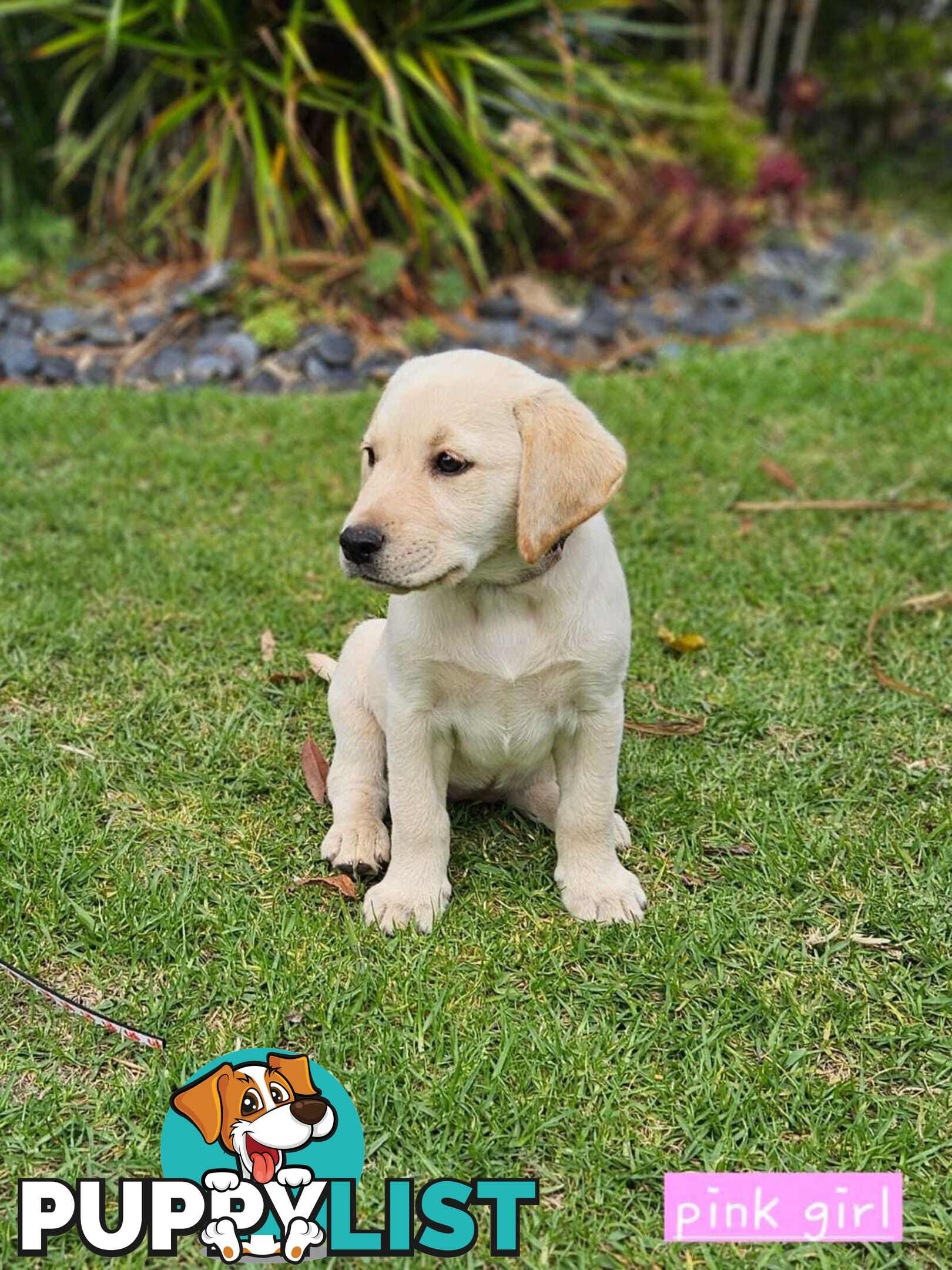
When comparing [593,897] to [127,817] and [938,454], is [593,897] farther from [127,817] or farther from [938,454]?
[938,454]

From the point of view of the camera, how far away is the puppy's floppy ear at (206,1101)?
6.75 feet

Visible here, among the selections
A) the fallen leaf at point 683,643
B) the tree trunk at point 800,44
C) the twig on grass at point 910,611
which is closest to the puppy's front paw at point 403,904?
the fallen leaf at point 683,643

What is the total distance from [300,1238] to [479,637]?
1170 millimetres

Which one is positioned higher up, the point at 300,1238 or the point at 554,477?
the point at 554,477

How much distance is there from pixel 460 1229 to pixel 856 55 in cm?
1342

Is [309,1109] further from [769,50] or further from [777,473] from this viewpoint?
[769,50]

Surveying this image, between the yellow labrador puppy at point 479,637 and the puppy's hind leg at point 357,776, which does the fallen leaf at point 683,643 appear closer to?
the yellow labrador puppy at point 479,637

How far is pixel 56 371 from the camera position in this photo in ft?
20.8

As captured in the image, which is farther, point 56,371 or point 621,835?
point 56,371

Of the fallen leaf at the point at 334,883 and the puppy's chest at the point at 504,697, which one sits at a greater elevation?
the puppy's chest at the point at 504,697

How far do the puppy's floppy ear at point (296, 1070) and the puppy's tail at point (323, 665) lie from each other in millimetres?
1461

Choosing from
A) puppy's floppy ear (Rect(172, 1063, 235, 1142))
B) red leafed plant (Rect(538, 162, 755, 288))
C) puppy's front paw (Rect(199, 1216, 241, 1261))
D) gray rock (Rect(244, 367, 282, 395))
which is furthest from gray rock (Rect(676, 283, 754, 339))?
puppy's front paw (Rect(199, 1216, 241, 1261))

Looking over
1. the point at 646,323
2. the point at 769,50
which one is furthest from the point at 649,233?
the point at 769,50

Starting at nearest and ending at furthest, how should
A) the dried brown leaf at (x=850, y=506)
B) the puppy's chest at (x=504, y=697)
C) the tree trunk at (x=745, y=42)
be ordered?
the puppy's chest at (x=504, y=697) → the dried brown leaf at (x=850, y=506) → the tree trunk at (x=745, y=42)
